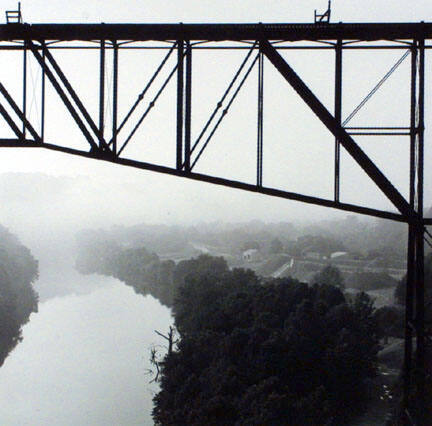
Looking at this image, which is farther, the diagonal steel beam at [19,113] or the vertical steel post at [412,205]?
the diagonal steel beam at [19,113]

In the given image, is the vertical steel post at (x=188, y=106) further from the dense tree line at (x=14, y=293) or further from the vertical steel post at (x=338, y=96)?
the dense tree line at (x=14, y=293)

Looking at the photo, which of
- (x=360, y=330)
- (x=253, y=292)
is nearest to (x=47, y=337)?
(x=253, y=292)

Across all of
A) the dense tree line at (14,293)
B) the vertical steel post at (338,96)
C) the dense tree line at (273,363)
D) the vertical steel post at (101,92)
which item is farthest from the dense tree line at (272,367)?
the dense tree line at (14,293)

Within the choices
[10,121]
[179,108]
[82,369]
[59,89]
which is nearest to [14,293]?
[82,369]

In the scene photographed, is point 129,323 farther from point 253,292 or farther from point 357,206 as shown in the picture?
point 357,206

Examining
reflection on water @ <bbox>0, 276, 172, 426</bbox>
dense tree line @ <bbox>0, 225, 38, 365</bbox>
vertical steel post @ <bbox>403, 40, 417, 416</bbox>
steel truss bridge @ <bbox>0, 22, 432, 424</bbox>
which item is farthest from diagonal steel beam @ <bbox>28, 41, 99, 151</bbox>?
dense tree line @ <bbox>0, 225, 38, 365</bbox>

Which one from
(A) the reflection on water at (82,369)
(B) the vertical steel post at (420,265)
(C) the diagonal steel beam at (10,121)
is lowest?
(A) the reflection on water at (82,369)

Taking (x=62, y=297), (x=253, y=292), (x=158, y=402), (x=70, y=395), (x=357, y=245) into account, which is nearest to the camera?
(x=158, y=402)
